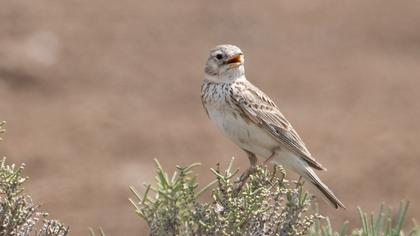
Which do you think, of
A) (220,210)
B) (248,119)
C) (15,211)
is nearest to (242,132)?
(248,119)

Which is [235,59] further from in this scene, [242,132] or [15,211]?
[15,211]

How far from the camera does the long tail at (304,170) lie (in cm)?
628

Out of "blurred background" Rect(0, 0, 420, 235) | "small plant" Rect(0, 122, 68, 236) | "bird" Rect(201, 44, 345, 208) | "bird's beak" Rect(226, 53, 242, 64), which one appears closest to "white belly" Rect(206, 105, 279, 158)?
"bird" Rect(201, 44, 345, 208)

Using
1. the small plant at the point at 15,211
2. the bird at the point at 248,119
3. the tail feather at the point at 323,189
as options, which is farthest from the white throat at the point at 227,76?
the small plant at the point at 15,211

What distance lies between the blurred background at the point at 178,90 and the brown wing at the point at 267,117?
156 inches

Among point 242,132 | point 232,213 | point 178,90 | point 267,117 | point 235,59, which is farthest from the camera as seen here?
point 178,90

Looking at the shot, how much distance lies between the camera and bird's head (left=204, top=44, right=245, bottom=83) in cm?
676

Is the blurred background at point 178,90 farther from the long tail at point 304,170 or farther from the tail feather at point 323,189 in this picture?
the tail feather at point 323,189

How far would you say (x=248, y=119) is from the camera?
659 cm

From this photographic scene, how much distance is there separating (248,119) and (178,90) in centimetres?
829

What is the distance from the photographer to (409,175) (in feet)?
43.0

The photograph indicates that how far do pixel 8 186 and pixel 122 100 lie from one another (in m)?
10.1

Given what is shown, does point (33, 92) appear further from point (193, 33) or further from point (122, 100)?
point (193, 33)

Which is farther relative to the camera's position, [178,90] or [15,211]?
[178,90]
